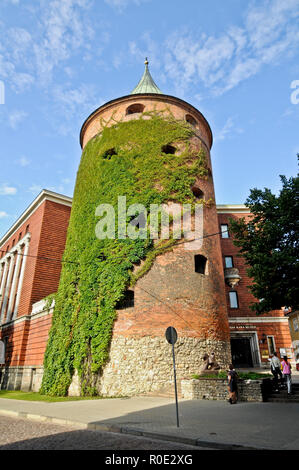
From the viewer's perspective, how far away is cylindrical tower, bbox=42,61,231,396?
14.6 meters

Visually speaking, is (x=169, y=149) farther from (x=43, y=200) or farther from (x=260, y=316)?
(x=260, y=316)

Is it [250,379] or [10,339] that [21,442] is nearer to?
[250,379]

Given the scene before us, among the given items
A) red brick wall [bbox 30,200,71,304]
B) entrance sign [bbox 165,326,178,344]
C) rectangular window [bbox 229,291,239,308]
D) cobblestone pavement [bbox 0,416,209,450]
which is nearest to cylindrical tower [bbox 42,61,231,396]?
red brick wall [bbox 30,200,71,304]

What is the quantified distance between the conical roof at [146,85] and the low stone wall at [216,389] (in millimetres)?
20127

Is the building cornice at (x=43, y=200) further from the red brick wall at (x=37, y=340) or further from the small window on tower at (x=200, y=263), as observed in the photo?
the small window on tower at (x=200, y=263)

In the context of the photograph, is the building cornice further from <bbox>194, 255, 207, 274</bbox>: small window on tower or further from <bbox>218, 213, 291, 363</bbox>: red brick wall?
<bbox>218, 213, 291, 363</bbox>: red brick wall

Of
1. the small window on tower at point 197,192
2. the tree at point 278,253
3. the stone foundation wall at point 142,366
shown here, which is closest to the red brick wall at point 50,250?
the stone foundation wall at point 142,366

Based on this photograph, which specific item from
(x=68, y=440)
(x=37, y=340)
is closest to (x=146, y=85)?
(x=37, y=340)

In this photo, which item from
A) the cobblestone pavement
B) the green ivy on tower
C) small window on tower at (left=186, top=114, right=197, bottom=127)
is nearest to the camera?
the cobblestone pavement

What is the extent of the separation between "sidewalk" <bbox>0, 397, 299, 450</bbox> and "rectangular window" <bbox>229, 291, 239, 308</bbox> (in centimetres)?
1617

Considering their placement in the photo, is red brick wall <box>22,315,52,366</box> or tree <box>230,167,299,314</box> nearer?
tree <box>230,167,299,314</box>

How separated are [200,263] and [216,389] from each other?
7.72 m

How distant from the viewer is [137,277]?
15641 mm

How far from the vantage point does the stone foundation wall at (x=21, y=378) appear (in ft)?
62.8
